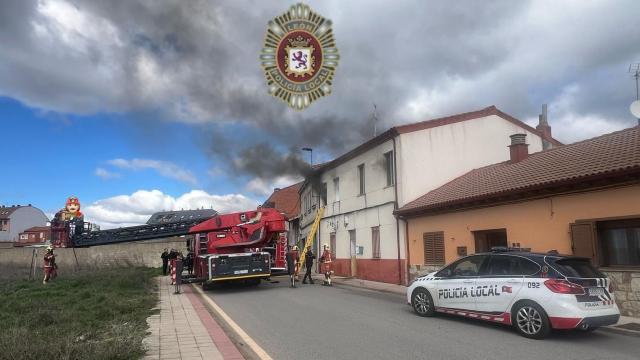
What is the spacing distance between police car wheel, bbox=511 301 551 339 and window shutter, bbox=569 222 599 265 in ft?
12.4

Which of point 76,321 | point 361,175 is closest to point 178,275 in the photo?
point 76,321

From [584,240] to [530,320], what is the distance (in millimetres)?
4142

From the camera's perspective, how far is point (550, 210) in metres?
12.9

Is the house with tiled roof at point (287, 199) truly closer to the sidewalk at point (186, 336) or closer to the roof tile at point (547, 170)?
the roof tile at point (547, 170)

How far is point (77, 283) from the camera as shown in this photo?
19.6 metres

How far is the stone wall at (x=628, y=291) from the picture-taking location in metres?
10.7

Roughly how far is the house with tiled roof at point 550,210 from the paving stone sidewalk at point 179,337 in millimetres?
8630

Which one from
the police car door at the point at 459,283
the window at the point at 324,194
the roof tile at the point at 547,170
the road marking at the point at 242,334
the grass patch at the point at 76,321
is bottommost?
the road marking at the point at 242,334

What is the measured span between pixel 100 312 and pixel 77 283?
9.62 m

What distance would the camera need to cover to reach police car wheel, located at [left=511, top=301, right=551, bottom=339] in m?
8.39

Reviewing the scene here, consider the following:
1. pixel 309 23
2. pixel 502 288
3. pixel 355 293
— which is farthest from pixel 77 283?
pixel 502 288

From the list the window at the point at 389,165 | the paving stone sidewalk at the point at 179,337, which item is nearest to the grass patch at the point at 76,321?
the paving stone sidewalk at the point at 179,337

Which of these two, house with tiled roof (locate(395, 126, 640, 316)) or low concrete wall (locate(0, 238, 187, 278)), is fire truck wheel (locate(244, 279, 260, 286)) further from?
low concrete wall (locate(0, 238, 187, 278))

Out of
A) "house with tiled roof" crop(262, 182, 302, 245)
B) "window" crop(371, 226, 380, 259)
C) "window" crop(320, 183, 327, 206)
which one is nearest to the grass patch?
"window" crop(371, 226, 380, 259)
